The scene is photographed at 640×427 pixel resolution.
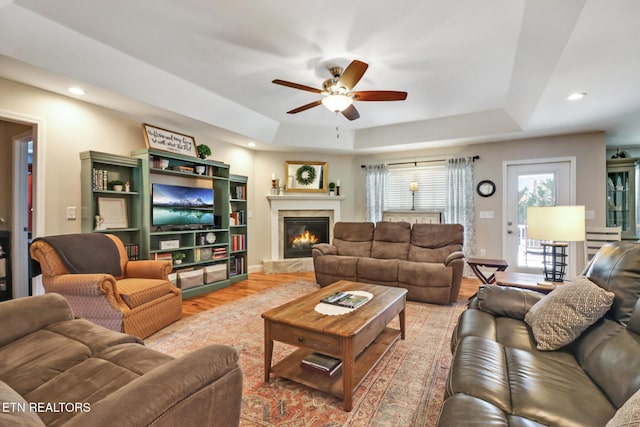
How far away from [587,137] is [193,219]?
19.9 feet

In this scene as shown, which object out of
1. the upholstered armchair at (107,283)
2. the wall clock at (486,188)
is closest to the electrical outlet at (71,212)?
the upholstered armchair at (107,283)

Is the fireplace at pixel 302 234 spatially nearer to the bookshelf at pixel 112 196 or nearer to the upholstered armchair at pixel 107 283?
the bookshelf at pixel 112 196

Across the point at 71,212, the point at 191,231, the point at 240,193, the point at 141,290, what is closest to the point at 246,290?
the point at 191,231

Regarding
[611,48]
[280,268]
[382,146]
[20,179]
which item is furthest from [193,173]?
[611,48]

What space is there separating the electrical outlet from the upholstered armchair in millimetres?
503

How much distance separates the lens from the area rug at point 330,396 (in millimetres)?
1652

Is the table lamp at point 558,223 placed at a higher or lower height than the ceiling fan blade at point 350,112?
lower

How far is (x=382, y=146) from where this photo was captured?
5320 millimetres

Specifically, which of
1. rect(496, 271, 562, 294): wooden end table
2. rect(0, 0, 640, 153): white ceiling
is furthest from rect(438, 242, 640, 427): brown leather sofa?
rect(0, 0, 640, 153): white ceiling

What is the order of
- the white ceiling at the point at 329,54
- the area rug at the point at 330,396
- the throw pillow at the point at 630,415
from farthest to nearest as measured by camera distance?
the white ceiling at the point at 329,54 < the area rug at the point at 330,396 < the throw pillow at the point at 630,415

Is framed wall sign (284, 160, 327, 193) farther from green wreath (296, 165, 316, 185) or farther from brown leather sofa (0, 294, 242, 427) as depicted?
brown leather sofa (0, 294, 242, 427)

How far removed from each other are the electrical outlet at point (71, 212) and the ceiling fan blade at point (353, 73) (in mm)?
3152

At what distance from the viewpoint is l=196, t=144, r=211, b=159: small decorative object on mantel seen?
172 inches

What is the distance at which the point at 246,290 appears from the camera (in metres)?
4.32
